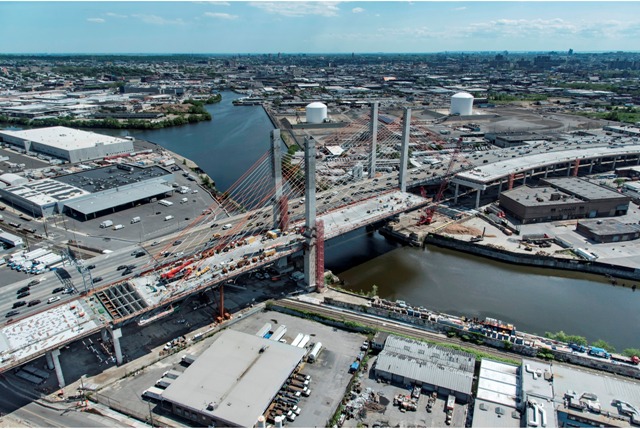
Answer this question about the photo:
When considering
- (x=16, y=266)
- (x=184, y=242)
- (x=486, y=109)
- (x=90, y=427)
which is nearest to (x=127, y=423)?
(x=90, y=427)

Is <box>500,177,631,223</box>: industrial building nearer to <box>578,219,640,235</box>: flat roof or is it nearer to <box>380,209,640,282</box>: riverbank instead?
<box>380,209,640,282</box>: riverbank

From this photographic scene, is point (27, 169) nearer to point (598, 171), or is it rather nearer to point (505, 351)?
point (505, 351)

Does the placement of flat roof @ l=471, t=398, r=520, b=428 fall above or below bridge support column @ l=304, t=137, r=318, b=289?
below

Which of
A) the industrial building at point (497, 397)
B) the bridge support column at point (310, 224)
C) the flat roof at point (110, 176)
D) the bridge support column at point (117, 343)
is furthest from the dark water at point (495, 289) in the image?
the flat roof at point (110, 176)

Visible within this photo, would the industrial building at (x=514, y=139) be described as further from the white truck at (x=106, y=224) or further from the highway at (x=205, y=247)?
the white truck at (x=106, y=224)

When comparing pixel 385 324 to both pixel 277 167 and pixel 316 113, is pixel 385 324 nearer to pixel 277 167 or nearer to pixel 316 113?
pixel 277 167

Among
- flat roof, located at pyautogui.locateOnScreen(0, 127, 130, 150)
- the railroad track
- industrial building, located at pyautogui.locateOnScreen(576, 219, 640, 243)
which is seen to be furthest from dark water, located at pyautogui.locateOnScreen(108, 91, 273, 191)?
industrial building, located at pyautogui.locateOnScreen(576, 219, 640, 243)
